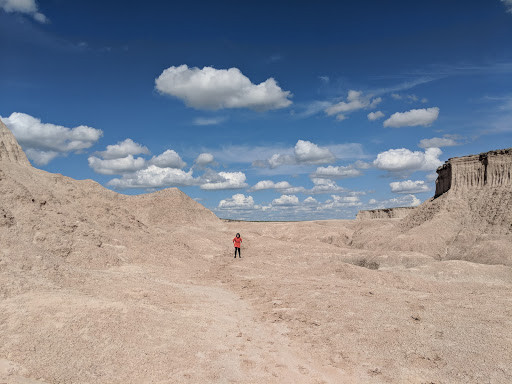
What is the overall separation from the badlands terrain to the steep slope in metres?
2.75

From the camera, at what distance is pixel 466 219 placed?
26.2 m

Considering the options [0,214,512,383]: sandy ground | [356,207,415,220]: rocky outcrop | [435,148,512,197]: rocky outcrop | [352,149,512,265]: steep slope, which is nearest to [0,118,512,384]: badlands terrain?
[0,214,512,383]: sandy ground

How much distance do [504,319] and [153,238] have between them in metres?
16.0

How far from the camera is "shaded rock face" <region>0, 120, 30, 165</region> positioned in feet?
56.4

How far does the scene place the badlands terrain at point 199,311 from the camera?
20.3 feet

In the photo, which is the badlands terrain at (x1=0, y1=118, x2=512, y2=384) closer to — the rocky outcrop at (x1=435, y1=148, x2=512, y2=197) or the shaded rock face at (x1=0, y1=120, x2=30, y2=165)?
the shaded rock face at (x1=0, y1=120, x2=30, y2=165)

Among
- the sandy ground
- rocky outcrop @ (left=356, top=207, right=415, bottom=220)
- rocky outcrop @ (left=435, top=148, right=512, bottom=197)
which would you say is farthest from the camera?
rocky outcrop @ (left=356, top=207, right=415, bottom=220)

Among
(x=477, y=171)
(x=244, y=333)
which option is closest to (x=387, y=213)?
(x=477, y=171)

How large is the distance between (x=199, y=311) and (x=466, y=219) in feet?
79.7

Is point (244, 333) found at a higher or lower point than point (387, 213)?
lower

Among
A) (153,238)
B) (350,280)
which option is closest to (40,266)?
(153,238)

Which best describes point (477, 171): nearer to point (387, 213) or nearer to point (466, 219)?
point (466, 219)

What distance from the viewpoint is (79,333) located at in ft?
21.7

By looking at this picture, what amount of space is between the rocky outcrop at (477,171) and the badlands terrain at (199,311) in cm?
943
